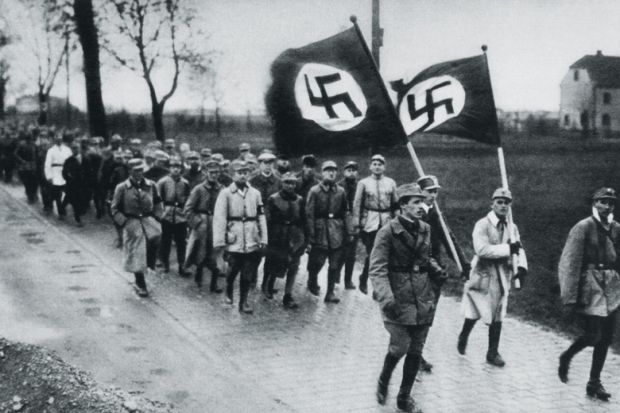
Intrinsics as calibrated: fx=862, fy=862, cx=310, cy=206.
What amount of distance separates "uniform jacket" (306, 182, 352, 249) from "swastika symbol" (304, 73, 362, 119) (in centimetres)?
329

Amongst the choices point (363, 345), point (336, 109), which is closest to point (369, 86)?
point (336, 109)

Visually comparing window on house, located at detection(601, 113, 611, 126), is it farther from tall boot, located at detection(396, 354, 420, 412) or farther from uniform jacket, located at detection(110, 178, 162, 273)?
tall boot, located at detection(396, 354, 420, 412)

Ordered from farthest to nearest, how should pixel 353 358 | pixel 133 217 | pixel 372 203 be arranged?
pixel 372 203
pixel 133 217
pixel 353 358

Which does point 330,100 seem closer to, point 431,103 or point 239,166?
point 431,103

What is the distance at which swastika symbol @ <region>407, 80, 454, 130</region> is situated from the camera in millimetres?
9297

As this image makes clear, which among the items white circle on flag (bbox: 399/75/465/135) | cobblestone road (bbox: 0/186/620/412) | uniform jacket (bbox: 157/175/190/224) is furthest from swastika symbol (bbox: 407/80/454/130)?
uniform jacket (bbox: 157/175/190/224)

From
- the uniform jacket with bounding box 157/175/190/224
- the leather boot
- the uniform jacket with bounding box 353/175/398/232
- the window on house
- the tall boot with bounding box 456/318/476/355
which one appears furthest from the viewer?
the window on house

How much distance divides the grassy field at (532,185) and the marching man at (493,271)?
0.54 meters

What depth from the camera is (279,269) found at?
39.3ft

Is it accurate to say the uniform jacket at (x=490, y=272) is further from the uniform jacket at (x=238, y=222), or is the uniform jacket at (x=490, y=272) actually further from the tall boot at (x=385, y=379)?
the uniform jacket at (x=238, y=222)

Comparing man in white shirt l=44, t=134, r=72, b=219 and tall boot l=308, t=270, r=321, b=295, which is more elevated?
man in white shirt l=44, t=134, r=72, b=219

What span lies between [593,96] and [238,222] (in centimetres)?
4772

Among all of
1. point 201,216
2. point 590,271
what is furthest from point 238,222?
point 590,271

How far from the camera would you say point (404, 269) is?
297 inches
